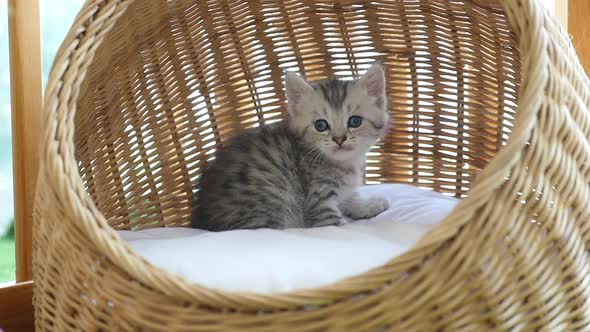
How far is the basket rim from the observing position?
1045 mm

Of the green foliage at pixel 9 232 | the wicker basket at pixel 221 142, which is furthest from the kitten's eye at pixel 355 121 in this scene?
the green foliage at pixel 9 232

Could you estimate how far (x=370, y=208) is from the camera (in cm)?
209

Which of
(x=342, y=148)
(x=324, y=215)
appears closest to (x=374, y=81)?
(x=342, y=148)

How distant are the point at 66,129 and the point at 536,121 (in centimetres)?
88

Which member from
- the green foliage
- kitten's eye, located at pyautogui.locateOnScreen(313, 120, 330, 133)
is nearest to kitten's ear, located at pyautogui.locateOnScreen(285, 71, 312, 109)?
kitten's eye, located at pyautogui.locateOnScreen(313, 120, 330, 133)

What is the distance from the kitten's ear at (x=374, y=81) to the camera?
6.68 ft

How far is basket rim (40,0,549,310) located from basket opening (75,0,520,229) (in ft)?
1.76

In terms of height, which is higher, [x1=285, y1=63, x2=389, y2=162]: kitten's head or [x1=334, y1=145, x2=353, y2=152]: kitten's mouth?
[x1=285, y1=63, x2=389, y2=162]: kitten's head

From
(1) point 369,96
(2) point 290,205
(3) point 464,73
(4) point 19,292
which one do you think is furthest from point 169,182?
(3) point 464,73

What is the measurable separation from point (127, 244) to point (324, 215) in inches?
36.2

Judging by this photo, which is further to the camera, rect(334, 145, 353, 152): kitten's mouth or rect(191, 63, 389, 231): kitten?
rect(334, 145, 353, 152): kitten's mouth

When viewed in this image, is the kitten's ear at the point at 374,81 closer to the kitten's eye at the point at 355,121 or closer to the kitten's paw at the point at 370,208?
the kitten's eye at the point at 355,121

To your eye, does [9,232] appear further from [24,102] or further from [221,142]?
[221,142]

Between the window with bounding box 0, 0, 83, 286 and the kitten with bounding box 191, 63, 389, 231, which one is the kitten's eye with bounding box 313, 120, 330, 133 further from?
the window with bounding box 0, 0, 83, 286
